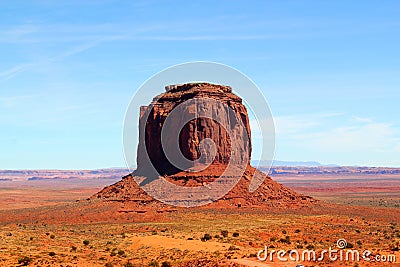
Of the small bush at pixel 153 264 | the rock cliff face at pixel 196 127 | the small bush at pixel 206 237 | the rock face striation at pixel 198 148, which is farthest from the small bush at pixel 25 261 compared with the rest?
the rock cliff face at pixel 196 127

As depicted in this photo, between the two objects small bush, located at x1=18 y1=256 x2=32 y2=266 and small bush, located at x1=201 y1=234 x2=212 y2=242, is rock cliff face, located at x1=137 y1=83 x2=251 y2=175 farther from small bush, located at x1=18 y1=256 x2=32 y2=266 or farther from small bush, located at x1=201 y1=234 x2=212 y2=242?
small bush, located at x1=18 y1=256 x2=32 y2=266

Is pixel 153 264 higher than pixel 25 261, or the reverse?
pixel 25 261

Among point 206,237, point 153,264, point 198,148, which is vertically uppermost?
point 198,148

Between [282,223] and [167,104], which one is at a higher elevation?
[167,104]

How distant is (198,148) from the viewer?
80375 mm

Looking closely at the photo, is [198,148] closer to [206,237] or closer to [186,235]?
[186,235]

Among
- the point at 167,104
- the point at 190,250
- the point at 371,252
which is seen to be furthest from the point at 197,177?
the point at 371,252

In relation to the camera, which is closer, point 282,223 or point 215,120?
point 282,223

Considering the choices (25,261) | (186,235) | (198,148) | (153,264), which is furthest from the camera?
(198,148)

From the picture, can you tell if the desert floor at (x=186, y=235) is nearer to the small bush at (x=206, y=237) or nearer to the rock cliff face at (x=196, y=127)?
the small bush at (x=206, y=237)

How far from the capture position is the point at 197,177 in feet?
252

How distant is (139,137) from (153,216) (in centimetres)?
2389

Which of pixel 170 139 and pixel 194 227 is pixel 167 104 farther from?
pixel 194 227

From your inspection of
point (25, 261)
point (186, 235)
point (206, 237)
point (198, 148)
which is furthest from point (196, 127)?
point (25, 261)
